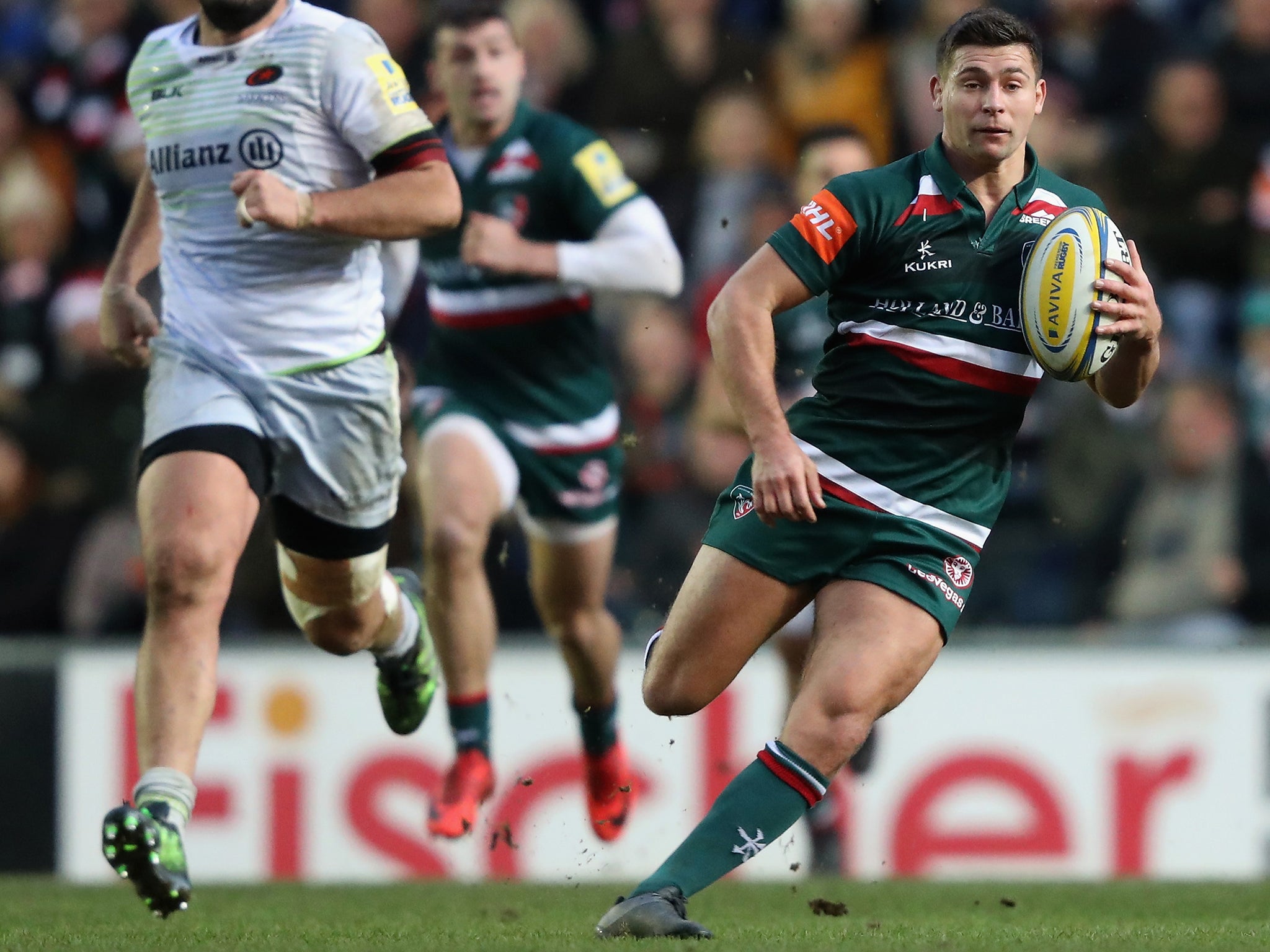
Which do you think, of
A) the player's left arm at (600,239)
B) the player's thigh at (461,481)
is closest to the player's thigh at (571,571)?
the player's thigh at (461,481)

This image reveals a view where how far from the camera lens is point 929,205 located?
5.28m

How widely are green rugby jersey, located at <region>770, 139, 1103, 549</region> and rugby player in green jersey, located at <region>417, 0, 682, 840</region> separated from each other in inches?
89.6

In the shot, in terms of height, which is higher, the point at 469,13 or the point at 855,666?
the point at 469,13

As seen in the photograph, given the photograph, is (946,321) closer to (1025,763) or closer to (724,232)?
(1025,763)

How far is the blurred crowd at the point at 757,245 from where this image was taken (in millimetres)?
9773

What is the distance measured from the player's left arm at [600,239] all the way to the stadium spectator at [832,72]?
2935 mm

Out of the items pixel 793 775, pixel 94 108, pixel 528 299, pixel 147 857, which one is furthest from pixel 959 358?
pixel 94 108

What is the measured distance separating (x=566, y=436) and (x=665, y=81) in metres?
3.98

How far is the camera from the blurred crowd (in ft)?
32.1

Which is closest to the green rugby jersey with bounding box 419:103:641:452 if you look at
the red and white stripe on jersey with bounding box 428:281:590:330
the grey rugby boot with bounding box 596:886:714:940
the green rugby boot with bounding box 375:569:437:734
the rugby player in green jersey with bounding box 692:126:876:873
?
the red and white stripe on jersey with bounding box 428:281:590:330

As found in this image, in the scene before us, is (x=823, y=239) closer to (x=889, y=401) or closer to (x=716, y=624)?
(x=889, y=401)

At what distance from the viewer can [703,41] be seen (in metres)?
11.2

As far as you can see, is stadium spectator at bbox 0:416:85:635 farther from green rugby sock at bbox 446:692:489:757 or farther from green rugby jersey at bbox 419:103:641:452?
green rugby sock at bbox 446:692:489:757

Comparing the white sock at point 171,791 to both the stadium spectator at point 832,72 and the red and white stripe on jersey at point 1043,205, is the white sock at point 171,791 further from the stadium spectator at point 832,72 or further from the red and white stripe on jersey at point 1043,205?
the stadium spectator at point 832,72
